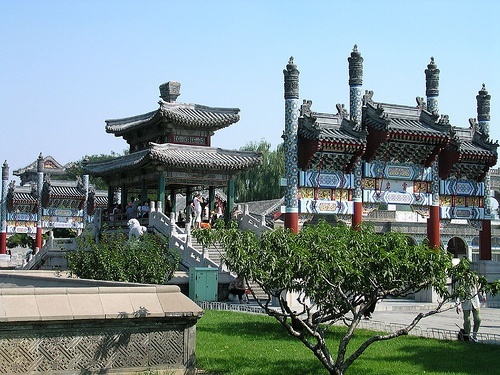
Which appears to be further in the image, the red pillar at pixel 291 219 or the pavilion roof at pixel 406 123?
the pavilion roof at pixel 406 123

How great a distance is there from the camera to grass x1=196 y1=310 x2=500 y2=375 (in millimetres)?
12562

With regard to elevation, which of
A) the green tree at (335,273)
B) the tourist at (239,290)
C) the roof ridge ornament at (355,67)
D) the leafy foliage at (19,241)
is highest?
the roof ridge ornament at (355,67)

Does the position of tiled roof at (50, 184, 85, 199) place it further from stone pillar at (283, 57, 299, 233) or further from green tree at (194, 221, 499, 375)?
green tree at (194, 221, 499, 375)

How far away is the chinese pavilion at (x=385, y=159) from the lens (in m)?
26.9

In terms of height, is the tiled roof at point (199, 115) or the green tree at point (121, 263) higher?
the tiled roof at point (199, 115)

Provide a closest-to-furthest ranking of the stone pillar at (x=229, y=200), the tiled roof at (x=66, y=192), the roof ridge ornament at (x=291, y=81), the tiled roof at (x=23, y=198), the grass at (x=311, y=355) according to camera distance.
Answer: the grass at (x=311, y=355) → the roof ridge ornament at (x=291, y=81) → the stone pillar at (x=229, y=200) → the tiled roof at (x=23, y=198) → the tiled roof at (x=66, y=192)

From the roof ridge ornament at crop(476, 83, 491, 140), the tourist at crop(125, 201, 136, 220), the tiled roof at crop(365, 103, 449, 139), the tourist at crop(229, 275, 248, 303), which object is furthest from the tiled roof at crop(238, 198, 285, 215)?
the tourist at crop(229, 275, 248, 303)

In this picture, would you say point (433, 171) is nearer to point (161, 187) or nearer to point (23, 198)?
point (161, 187)

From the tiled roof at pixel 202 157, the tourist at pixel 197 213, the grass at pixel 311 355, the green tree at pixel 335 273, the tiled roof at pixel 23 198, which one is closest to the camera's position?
the green tree at pixel 335 273

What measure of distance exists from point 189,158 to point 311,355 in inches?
902

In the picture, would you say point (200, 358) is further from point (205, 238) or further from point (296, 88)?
point (296, 88)

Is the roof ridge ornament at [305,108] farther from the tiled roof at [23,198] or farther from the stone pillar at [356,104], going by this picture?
the tiled roof at [23,198]

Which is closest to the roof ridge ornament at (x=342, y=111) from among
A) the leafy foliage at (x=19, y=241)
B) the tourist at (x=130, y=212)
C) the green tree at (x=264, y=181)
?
the tourist at (x=130, y=212)

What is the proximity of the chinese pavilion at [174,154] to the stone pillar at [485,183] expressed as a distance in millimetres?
11014
